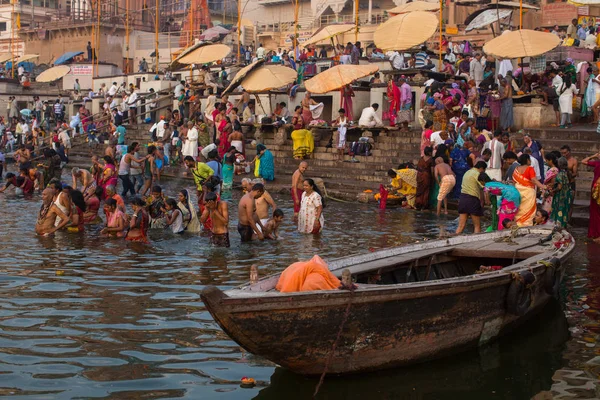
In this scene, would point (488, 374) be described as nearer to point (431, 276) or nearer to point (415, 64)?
point (431, 276)

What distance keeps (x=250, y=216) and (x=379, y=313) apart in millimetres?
5962

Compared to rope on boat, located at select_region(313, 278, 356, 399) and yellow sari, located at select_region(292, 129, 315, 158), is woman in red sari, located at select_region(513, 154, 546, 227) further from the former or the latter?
yellow sari, located at select_region(292, 129, 315, 158)

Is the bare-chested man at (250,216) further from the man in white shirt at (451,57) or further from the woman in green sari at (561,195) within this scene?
the man in white shirt at (451,57)

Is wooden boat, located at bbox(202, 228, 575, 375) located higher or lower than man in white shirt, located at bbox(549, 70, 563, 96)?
lower

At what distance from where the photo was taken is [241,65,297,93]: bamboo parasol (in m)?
21.3

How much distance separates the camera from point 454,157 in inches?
627

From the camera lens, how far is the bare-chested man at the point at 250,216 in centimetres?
1185

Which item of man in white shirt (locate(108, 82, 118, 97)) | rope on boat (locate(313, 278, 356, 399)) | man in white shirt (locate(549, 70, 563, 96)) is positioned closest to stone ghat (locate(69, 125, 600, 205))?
man in white shirt (locate(549, 70, 563, 96))

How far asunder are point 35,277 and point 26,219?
537 centimetres

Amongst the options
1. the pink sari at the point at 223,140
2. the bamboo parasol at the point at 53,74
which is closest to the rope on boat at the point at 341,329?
the pink sari at the point at 223,140

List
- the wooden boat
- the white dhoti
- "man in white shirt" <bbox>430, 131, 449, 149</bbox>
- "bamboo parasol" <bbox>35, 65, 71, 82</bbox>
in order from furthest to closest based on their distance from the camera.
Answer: "bamboo parasol" <bbox>35, 65, 71, 82</bbox> → the white dhoti → "man in white shirt" <bbox>430, 131, 449, 149</bbox> → the wooden boat

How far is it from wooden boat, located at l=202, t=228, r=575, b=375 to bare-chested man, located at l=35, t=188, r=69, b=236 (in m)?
6.31

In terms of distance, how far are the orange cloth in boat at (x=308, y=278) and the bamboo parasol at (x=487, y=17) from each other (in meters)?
17.5

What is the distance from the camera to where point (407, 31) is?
66.2ft
